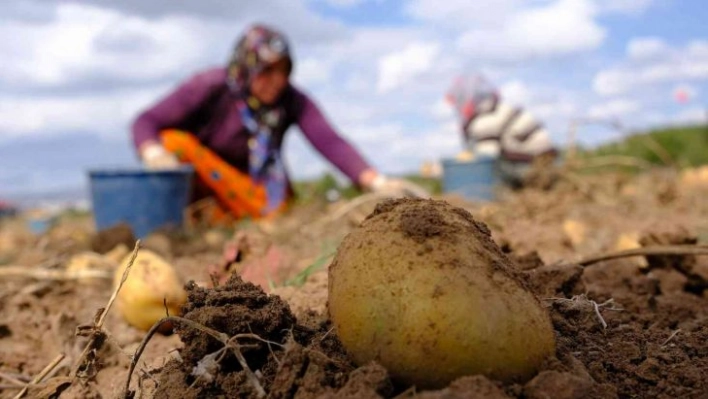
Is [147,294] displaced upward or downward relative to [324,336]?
downward

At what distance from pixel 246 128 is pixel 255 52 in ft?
2.41

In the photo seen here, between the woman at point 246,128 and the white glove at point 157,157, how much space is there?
0.07m

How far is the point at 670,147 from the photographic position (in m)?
14.9

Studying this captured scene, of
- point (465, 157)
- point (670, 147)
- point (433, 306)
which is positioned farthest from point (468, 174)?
point (670, 147)

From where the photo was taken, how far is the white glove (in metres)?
5.93


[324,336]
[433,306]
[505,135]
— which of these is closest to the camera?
[433,306]

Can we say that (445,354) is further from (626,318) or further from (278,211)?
(278,211)

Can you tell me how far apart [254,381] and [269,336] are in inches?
5.8

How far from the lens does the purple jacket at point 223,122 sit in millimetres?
6535

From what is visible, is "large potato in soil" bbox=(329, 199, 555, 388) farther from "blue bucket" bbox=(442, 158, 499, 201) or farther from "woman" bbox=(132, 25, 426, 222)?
"blue bucket" bbox=(442, 158, 499, 201)

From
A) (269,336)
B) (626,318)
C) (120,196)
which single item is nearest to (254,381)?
(269,336)

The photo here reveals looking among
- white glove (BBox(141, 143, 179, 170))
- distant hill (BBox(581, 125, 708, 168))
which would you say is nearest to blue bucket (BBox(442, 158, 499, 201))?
white glove (BBox(141, 143, 179, 170))

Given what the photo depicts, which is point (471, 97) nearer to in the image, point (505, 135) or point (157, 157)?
point (505, 135)

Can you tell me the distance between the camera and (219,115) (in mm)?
6852
